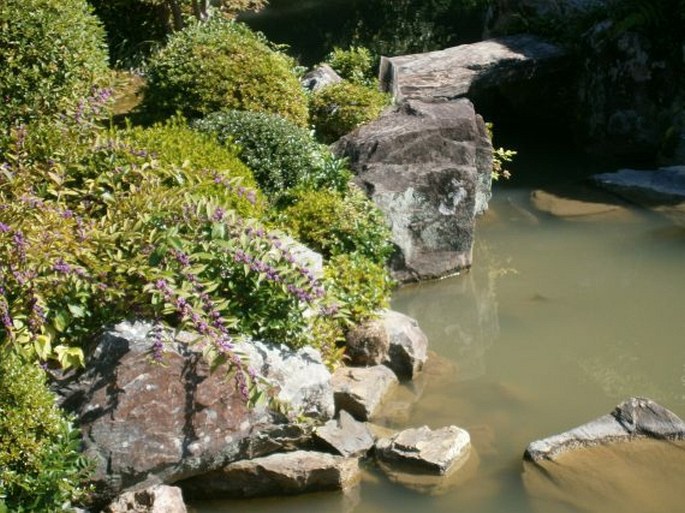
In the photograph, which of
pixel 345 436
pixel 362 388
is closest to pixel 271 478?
pixel 345 436

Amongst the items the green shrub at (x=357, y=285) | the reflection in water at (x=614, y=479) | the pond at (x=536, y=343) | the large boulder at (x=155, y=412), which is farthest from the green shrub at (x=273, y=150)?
the reflection in water at (x=614, y=479)

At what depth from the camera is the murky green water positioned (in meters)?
6.79

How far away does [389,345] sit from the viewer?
8.28 metres

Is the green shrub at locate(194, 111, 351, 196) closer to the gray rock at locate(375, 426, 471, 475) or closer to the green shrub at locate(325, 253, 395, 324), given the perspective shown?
the green shrub at locate(325, 253, 395, 324)

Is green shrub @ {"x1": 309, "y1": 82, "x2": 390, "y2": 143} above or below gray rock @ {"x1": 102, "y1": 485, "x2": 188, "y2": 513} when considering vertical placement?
above

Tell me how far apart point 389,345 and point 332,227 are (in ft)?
3.95

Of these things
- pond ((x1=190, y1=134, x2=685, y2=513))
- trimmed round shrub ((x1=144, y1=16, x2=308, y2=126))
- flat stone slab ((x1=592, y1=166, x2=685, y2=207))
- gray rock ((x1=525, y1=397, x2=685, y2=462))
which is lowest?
pond ((x1=190, y1=134, x2=685, y2=513))

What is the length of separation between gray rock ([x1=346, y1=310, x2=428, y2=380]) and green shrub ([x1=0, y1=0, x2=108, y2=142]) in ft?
9.70

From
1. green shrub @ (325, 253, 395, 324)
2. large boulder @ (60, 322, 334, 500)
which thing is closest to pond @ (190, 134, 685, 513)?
large boulder @ (60, 322, 334, 500)

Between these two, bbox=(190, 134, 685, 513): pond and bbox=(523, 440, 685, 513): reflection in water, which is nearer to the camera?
bbox=(523, 440, 685, 513): reflection in water

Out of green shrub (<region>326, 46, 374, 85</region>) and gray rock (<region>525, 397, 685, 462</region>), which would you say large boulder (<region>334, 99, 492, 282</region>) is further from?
gray rock (<region>525, 397, 685, 462</region>)

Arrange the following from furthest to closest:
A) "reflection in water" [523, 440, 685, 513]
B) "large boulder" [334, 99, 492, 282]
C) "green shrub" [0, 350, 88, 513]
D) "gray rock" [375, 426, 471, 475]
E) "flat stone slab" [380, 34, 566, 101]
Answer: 1. "flat stone slab" [380, 34, 566, 101]
2. "large boulder" [334, 99, 492, 282]
3. "gray rock" [375, 426, 471, 475]
4. "reflection in water" [523, 440, 685, 513]
5. "green shrub" [0, 350, 88, 513]

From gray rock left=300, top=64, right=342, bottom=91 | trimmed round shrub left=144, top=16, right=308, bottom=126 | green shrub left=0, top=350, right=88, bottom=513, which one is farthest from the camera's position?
gray rock left=300, top=64, right=342, bottom=91

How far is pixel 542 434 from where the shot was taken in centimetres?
745
